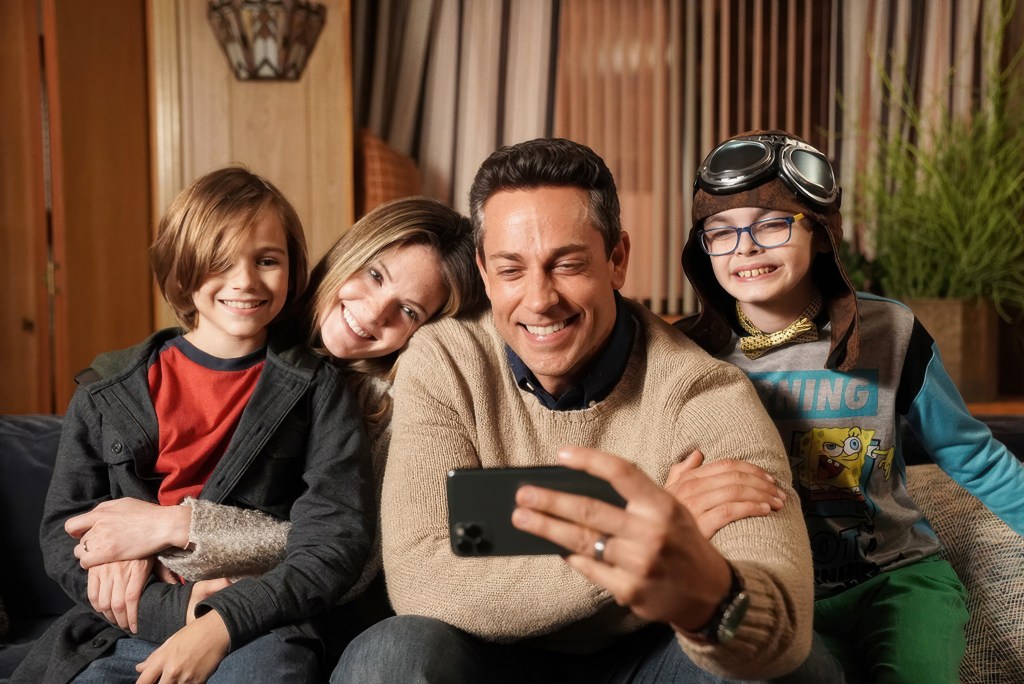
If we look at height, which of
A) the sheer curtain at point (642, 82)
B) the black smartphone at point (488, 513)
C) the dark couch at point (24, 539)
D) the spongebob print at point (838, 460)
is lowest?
the dark couch at point (24, 539)

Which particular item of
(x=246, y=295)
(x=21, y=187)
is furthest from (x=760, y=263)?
(x=21, y=187)

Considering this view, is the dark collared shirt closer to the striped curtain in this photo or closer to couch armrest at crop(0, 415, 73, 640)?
couch armrest at crop(0, 415, 73, 640)

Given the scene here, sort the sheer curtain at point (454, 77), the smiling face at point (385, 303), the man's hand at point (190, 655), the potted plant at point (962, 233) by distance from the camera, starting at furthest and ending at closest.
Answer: the sheer curtain at point (454, 77), the potted plant at point (962, 233), the smiling face at point (385, 303), the man's hand at point (190, 655)

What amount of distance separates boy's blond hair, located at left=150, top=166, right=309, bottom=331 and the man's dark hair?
410 mm

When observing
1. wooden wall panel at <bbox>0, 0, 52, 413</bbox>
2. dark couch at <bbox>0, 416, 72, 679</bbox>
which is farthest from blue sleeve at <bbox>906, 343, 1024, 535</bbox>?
wooden wall panel at <bbox>0, 0, 52, 413</bbox>

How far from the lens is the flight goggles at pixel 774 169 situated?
1.59 m

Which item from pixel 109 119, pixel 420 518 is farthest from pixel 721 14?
pixel 420 518

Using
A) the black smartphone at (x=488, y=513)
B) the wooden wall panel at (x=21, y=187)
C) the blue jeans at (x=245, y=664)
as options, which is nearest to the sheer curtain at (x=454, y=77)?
the wooden wall panel at (x=21, y=187)

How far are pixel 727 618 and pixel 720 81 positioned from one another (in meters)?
3.08

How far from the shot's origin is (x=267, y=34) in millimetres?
3264

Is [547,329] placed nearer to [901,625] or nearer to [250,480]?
[250,480]

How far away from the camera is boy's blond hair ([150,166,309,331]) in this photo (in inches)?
64.0

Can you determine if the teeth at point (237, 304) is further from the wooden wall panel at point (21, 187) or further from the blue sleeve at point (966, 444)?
the wooden wall panel at point (21, 187)

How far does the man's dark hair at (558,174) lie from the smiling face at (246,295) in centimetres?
39
